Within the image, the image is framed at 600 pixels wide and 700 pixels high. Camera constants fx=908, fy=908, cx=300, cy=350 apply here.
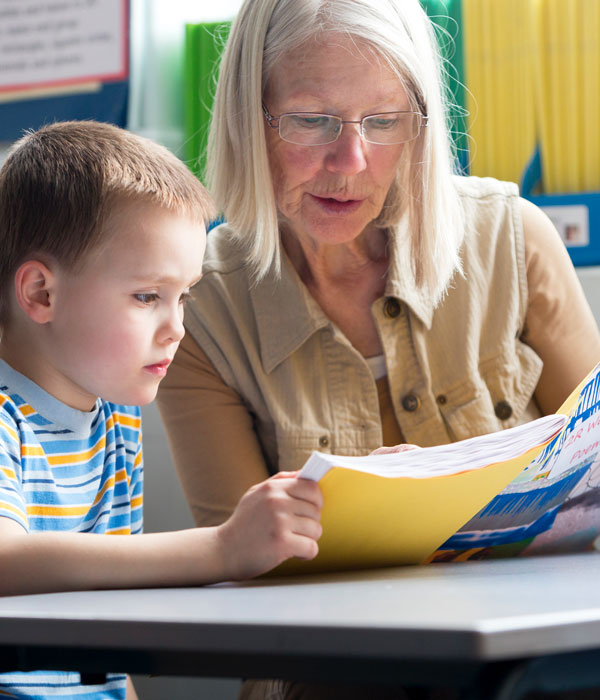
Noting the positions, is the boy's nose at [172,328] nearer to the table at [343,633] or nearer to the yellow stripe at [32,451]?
the yellow stripe at [32,451]

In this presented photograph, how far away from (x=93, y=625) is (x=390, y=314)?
86 cm

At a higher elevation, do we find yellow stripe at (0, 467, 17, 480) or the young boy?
the young boy

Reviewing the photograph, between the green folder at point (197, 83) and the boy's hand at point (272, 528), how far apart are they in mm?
1388

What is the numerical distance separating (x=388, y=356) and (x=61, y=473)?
1.63 feet

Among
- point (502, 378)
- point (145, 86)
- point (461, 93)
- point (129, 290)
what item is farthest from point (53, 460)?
point (145, 86)

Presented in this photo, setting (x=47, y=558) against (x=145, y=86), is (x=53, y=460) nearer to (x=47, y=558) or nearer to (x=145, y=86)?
(x=47, y=558)

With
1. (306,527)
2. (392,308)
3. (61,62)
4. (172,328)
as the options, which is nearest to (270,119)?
(392,308)

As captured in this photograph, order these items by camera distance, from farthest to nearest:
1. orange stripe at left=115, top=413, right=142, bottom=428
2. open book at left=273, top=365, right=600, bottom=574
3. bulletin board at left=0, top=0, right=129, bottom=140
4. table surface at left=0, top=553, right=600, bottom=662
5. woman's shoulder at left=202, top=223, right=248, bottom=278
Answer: bulletin board at left=0, top=0, right=129, bottom=140 < woman's shoulder at left=202, top=223, right=248, bottom=278 < orange stripe at left=115, top=413, right=142, bottom=428 < open book at left=273, top=365, right=600, bottom=574 < table surface at left=0, top=553, right=600, bottom=662

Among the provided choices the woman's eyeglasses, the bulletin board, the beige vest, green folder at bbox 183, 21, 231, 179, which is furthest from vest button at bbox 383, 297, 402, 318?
the bulletin board

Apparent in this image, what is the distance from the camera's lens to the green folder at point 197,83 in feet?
6.48

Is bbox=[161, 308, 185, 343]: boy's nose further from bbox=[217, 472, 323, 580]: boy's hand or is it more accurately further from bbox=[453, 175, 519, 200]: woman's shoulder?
bbox=[453, 175, 519, 200]: woman's shoulder

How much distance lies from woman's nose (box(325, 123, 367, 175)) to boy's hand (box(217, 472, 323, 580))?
0.58 m

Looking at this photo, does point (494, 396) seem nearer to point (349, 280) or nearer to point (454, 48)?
point (349, 280)

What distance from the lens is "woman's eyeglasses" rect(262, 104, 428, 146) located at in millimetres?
1192
